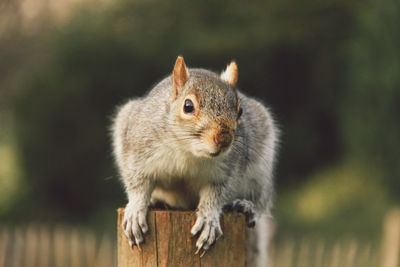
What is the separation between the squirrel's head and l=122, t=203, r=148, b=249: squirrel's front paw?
0.36m

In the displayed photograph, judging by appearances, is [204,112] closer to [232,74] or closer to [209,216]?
[232,74]

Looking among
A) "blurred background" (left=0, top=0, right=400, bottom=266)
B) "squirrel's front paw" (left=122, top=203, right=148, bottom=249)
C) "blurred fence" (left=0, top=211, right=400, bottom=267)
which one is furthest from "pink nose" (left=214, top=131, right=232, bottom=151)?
"blurred background" (left=0, top=0, right=400, bottom=266)

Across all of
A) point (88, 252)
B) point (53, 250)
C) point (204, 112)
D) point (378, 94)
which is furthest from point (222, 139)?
point (378, 94)

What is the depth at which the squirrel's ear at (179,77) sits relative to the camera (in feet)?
7.73

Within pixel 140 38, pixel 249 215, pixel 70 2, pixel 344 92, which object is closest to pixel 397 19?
pixel 344 92

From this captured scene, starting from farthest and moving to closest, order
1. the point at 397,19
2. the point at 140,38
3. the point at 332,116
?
1. the point at 332,116
2. the point at 140,38
3. the point at 397,19

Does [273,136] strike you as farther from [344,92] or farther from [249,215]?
[344,92]

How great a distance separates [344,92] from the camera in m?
9.36

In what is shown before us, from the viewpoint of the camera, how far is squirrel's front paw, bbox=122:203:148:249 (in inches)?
87.1

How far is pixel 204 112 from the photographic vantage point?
2213 millimetres

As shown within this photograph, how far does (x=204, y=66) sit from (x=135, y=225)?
266 inches

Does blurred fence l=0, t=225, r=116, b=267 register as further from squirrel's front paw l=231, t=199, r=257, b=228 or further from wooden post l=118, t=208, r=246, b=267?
wooden post l=118, t=208, r=246, b=267

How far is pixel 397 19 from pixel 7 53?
19.4 ft

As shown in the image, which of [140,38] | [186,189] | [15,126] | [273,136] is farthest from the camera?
[140,38]
